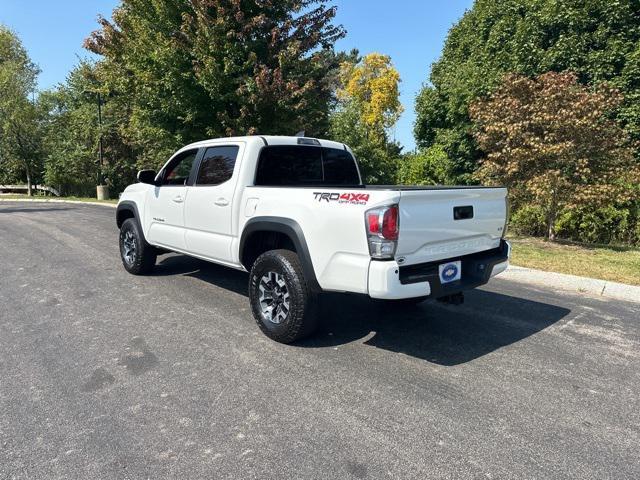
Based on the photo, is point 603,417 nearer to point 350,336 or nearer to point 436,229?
point 436,229

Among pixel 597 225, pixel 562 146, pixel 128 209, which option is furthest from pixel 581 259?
pixel 128 209

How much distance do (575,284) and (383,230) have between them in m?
4.58

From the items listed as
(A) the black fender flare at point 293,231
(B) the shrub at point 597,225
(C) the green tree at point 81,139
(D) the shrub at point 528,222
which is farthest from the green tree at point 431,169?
(C) the green tree at point 81,139

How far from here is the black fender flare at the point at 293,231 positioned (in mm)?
3844

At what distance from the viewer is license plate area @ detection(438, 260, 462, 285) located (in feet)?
12.4

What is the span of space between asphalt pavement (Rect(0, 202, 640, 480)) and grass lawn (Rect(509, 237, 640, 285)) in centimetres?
160

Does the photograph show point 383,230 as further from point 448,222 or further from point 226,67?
point 226,67

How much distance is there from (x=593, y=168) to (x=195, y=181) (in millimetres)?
8521

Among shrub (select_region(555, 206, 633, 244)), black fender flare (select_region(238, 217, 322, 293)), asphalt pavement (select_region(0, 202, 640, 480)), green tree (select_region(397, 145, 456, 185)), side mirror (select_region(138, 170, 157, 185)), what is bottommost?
asphalt pavement (select_region(0, 202, 640, 480))

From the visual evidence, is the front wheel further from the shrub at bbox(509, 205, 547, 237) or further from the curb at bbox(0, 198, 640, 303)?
the shrub at bbox(509, 205, 547, 237)

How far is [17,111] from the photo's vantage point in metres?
29.3

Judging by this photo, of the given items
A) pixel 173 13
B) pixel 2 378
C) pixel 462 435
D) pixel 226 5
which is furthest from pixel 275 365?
pixel 173 13

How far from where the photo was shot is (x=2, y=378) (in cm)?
346

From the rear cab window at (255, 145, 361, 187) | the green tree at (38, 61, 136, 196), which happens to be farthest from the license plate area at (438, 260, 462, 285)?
the green tree at (38, 61, 136, 196)
